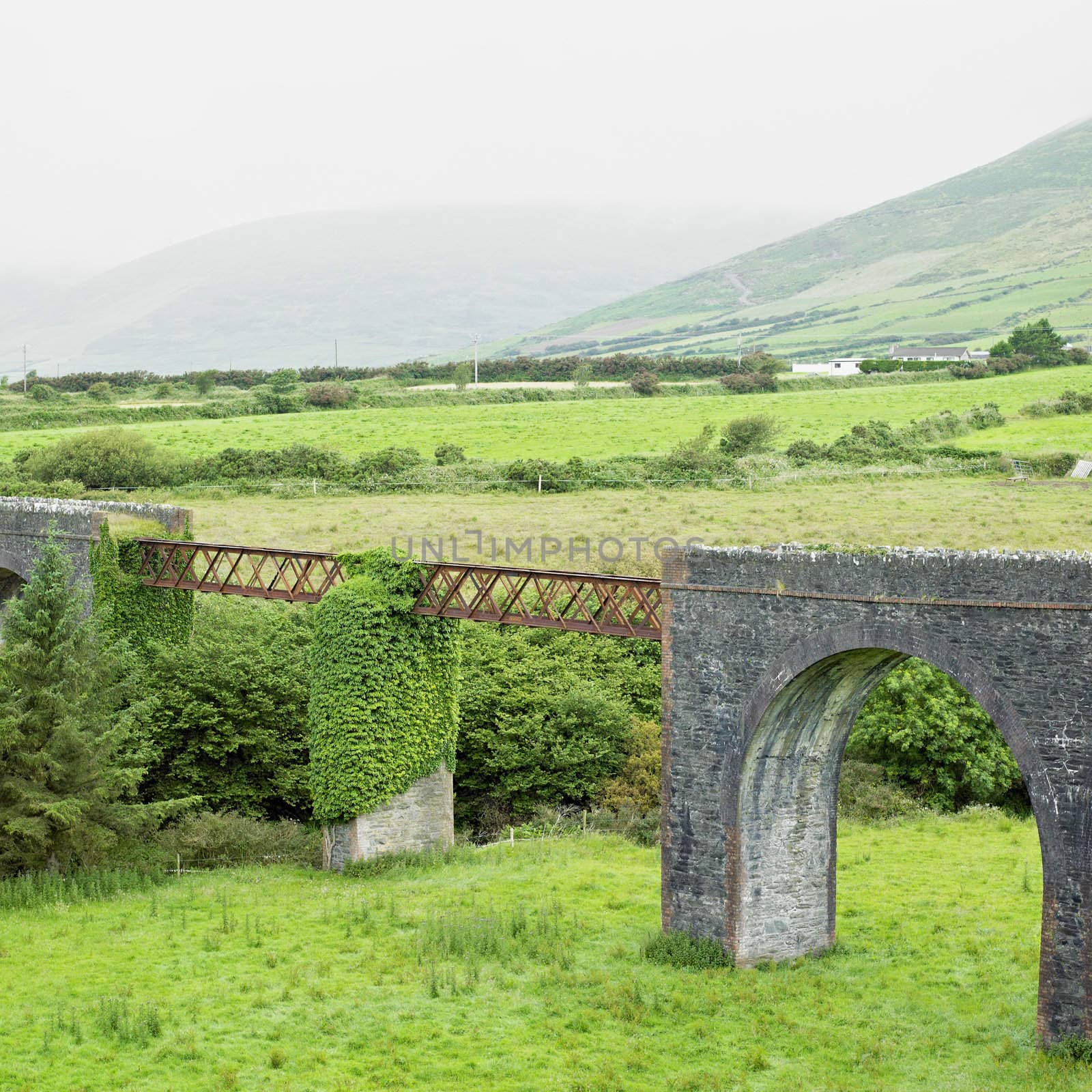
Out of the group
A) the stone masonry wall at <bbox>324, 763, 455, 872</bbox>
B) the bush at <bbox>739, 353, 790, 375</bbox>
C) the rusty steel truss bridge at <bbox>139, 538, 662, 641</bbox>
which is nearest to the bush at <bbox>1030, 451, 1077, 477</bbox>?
the rusty steel truss bridge at <bbox>139, 538, 662, 641</bbox>

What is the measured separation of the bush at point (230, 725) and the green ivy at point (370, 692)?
4975 mm

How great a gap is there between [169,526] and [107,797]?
9.13 m

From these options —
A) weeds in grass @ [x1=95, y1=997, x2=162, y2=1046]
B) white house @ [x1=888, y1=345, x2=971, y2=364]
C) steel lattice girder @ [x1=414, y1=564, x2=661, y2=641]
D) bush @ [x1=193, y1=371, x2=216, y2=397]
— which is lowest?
weeds in grass @ [x1=95, y1=997, x2=162, y2=1046]

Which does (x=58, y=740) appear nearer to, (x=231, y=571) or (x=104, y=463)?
(x=231, y=571)

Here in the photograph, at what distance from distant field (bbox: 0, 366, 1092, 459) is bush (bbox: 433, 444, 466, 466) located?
1.27 m

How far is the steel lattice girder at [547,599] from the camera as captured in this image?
23688 mm

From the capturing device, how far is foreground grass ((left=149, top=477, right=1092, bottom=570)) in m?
37.1

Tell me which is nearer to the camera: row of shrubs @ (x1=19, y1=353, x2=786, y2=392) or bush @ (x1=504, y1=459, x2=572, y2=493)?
bush @ (x1=504, y1=459, x2=572, y2=493)

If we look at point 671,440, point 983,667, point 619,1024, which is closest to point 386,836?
point 619,1024

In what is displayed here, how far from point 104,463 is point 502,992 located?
136 feet

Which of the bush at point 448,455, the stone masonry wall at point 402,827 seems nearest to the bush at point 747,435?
the bush at point 448,455

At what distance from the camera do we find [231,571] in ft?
109

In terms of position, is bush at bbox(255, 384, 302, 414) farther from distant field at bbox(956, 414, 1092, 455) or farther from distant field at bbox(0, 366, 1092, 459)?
distant field at bbox(956, 414, 1092, 455)

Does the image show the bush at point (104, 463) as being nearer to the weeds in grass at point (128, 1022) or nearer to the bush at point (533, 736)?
the bush at point (533, 736)
